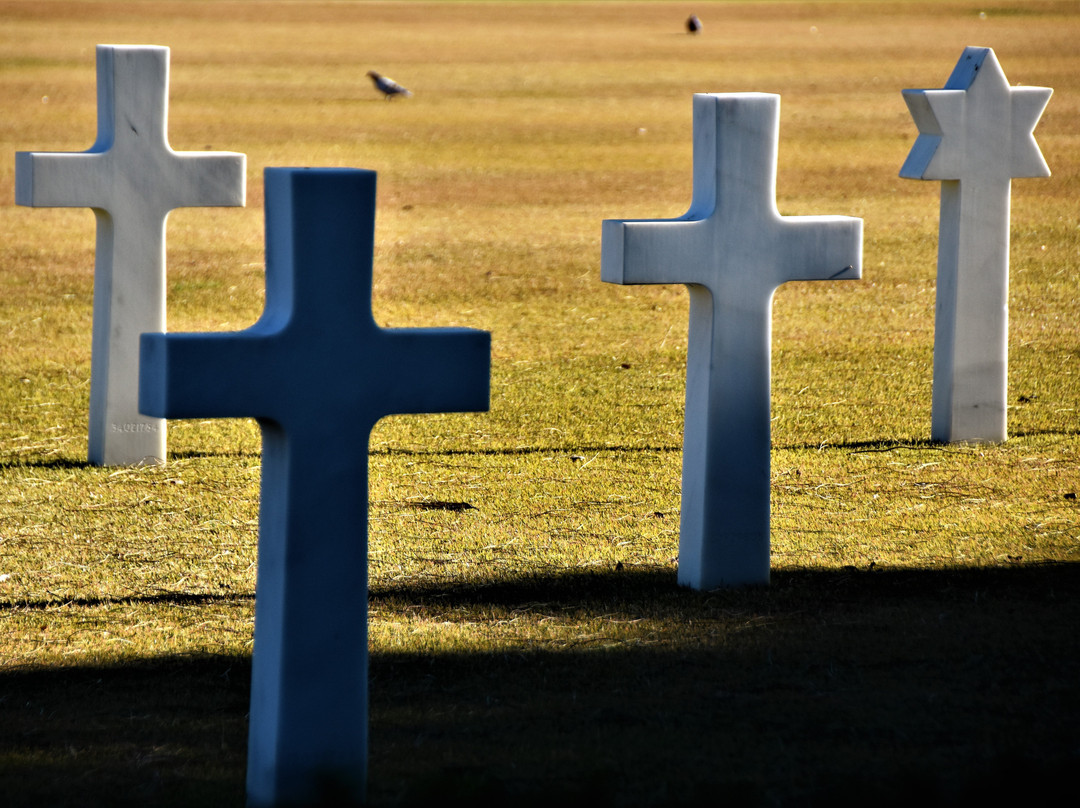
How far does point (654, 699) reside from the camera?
4.14 m

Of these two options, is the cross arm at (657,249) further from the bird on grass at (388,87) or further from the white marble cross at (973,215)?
the bird on grass at (388,87)

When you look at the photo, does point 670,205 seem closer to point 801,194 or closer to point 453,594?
point 801,194

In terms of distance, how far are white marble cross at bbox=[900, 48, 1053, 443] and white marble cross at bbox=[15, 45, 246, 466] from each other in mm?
3470

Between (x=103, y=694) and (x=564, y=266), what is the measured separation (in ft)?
29.8

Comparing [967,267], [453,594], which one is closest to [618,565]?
[453,594]

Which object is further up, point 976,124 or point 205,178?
point 976,124

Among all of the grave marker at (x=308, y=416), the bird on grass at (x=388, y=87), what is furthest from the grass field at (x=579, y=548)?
the bird on grass at (x=388, y=87)

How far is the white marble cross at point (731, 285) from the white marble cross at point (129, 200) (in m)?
2.90

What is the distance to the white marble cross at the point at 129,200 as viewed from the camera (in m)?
7.23

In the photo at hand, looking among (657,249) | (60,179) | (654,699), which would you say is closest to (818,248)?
(657,249)

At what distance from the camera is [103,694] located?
4.32 m

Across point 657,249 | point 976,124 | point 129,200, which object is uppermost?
point 976,124

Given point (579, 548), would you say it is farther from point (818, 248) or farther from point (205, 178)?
point (205, 178)

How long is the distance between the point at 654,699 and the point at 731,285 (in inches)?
66.9
